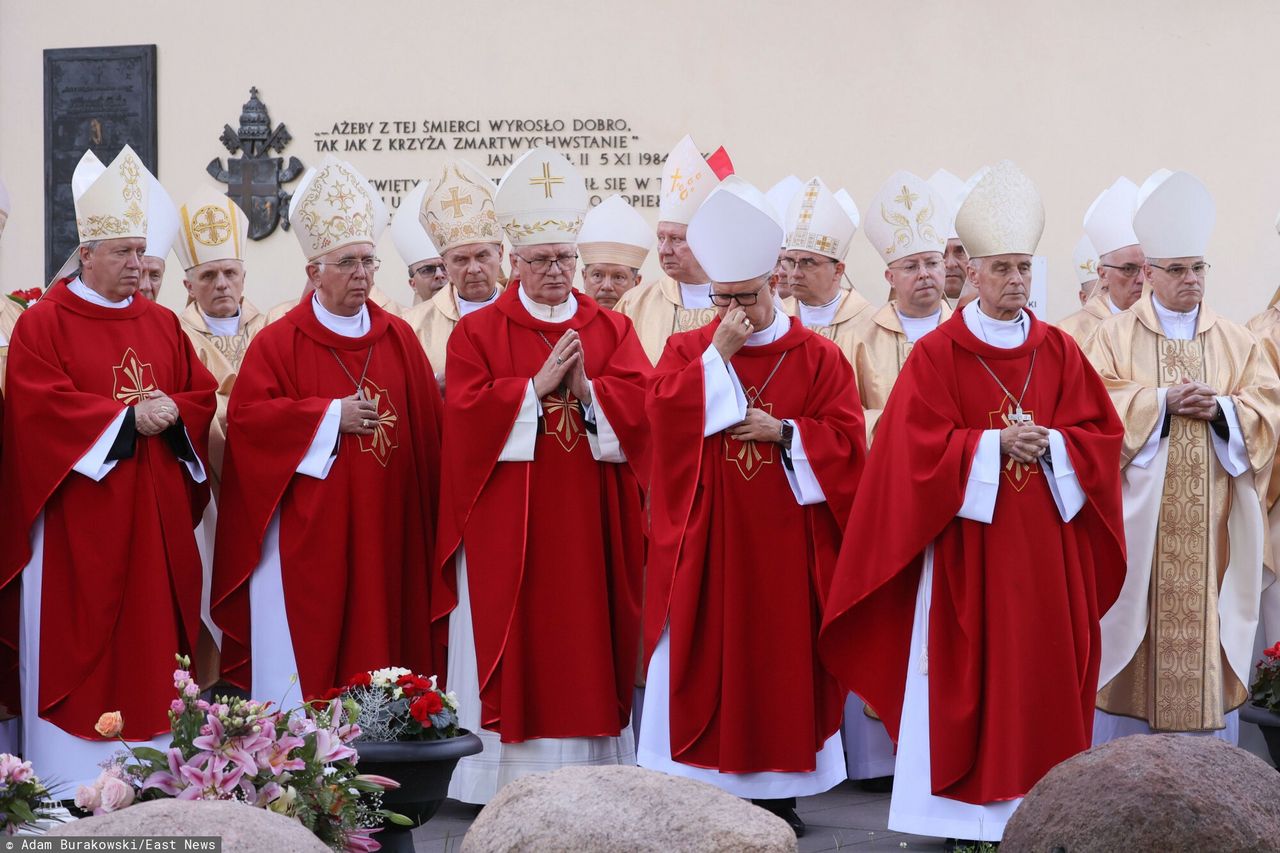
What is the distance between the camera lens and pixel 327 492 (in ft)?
25.2

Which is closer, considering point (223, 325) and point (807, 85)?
point (223, 325)

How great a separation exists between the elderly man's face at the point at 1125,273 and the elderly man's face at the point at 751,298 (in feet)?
10.7

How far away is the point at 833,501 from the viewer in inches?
281

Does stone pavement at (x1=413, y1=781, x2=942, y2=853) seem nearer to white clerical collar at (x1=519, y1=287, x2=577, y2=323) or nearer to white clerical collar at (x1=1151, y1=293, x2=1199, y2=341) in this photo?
white clerical collar at (x1=519, y1=287, x2=577, y2=323)

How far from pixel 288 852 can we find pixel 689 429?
325 cm

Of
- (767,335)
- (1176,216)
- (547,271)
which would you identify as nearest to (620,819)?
(767,335)

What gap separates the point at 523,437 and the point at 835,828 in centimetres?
198

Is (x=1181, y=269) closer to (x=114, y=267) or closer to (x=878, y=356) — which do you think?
(x=878, y=356)

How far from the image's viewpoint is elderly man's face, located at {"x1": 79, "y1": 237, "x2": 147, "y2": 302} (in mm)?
7746

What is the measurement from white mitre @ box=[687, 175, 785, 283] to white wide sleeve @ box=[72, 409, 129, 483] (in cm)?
246

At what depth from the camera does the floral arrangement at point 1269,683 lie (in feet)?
25.7

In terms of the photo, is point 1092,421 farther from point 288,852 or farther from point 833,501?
point 288,852

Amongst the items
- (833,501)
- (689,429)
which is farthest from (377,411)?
(833,501)

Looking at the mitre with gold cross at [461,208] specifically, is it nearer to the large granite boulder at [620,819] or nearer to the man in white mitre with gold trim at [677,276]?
the man in white mitre with gold trim at [677,276]
